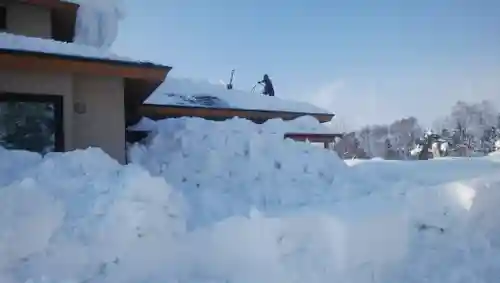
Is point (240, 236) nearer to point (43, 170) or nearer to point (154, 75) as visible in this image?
point (43, 170)

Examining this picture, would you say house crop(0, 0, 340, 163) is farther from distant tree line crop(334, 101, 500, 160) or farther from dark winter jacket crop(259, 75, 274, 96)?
distant tree line crop(334, 101, 500, 160)

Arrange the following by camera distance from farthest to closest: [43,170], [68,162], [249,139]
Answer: [249,139], [68,162], [43,170]

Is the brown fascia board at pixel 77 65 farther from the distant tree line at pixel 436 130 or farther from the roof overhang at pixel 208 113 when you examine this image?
the distant tree line at pixel 436 130

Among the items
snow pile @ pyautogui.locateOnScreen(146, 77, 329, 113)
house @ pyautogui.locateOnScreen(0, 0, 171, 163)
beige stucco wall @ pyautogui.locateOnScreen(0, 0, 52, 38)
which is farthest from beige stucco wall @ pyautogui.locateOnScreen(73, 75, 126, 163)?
snow pile @ pyautogui.locateOnScreen(146, 77, 329, 113)

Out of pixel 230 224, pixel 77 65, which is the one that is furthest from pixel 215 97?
pixel 230 224

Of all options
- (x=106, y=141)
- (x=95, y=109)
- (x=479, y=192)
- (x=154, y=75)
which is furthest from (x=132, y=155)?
(x=479, y=192)

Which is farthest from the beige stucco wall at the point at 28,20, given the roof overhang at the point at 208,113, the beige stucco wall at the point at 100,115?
the roof overhang at the point at 208,113

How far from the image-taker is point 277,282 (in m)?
4.56

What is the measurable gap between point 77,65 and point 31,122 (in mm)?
1249

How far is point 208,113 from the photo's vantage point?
12812mm

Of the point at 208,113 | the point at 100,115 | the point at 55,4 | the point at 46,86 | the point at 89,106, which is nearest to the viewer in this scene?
the point at 46,86

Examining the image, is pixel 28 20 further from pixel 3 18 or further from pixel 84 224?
pixel 84 224

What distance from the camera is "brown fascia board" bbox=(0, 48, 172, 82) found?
596 cm

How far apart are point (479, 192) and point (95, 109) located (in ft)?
23.4
